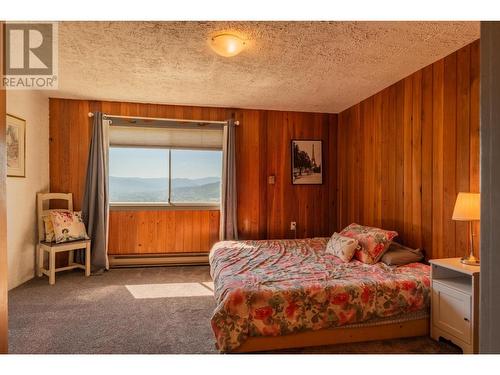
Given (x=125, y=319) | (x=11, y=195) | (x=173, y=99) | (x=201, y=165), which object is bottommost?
(x=125, y=319)

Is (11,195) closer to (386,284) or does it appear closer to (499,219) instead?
(386,284)

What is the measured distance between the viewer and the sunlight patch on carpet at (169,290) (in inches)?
125

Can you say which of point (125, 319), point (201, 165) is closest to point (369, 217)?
point (201, 165)

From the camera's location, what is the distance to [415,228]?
120 inches

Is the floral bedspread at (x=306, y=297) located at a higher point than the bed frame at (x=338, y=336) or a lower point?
higher

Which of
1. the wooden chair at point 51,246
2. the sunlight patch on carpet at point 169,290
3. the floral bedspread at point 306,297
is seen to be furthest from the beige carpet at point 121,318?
the floral bedspread at point 306,297

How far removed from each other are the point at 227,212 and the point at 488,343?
3.83 m

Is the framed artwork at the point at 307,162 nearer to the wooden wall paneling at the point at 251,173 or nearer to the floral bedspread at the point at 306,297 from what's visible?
the wooden wall paneling at the point at 251,173

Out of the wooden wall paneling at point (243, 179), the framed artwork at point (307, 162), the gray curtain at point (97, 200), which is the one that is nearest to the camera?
the gray curtain at point (97, 200)

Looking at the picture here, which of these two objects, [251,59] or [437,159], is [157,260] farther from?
[437,159]

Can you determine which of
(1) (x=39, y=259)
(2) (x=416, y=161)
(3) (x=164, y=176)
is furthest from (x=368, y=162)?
(1) (x=39, y=259)

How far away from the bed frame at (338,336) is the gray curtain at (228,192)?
2.30m

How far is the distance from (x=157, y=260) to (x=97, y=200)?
1.17 metres

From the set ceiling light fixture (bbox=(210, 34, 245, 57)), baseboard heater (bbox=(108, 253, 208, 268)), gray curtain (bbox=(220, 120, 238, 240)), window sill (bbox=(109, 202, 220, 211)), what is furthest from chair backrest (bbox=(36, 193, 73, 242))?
ceiling light fixture (bbox=(210, 34, 245, 57))
